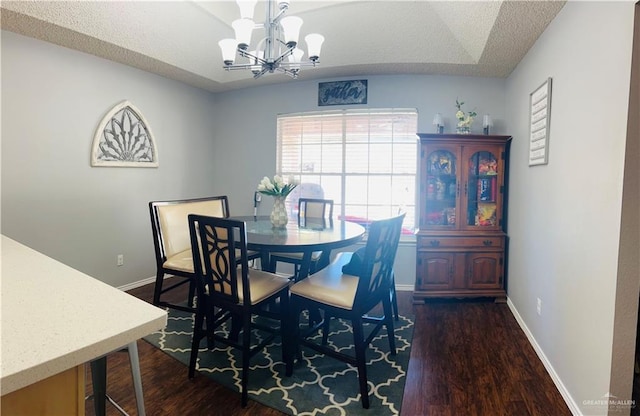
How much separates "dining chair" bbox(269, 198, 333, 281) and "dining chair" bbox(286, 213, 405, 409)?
738mm

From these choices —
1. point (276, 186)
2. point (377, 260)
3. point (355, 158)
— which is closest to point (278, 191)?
point (276, 186)

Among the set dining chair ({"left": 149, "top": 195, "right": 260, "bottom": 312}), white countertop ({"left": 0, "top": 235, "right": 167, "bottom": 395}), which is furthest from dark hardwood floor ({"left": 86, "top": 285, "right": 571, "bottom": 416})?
white countertop ({"left": 0, "top": 235, "right": 167, "bottom": 395})

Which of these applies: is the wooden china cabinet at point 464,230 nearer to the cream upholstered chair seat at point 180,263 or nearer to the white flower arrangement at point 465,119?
the white flower arrangement at point 465,119

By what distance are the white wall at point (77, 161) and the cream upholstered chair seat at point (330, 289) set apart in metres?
2.45

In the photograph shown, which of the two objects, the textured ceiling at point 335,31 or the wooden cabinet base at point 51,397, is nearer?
the wooden cabinet base at point 51,397

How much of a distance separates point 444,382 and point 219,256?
5.30ft

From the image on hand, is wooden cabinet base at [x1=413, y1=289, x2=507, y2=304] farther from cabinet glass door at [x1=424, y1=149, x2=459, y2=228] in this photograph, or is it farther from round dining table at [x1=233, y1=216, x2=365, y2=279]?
round dining table at [x1=233, y1=216, x2=365, y2=279]

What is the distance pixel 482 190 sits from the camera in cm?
355

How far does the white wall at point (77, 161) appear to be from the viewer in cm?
286

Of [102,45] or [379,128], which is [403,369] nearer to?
[379,128]

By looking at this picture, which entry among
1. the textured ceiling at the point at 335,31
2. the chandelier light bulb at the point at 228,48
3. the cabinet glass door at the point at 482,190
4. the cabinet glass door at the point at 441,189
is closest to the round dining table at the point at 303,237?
the cabinet glass door at the point at 441,189

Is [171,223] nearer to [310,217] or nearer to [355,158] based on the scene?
[310,217]

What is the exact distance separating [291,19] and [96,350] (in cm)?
216

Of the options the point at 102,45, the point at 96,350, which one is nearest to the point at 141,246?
the point at 102,45
